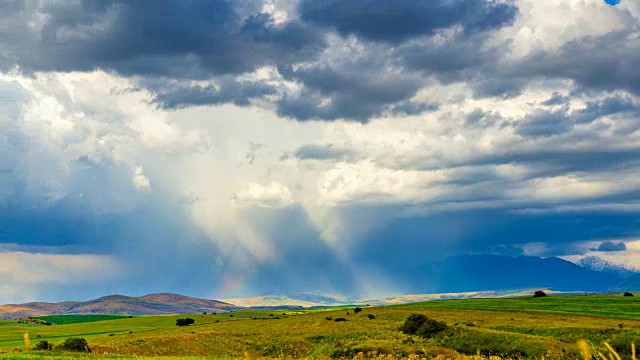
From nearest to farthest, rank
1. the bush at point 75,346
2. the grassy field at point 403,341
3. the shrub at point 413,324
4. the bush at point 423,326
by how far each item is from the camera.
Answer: the bush at point 75,346, the grassy field at point 403,341, the bush at point 423,326, the shrub at point 413,324

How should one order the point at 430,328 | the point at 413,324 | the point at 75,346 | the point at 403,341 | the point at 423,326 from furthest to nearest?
the point at 413,324 → the point at 423,326 → the point at 430,328 → the point at 403,341 → the point at 75,346

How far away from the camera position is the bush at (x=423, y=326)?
3014 inches

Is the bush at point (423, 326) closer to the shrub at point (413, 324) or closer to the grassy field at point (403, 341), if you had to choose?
the shrub at point (413, 324)

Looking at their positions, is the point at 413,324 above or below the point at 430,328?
above

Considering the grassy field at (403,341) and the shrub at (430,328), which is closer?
the grassy field at (403,341)

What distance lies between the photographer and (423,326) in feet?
259

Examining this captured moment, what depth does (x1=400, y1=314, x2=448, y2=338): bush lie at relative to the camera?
76562 mm

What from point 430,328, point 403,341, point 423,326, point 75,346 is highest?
point 423,326

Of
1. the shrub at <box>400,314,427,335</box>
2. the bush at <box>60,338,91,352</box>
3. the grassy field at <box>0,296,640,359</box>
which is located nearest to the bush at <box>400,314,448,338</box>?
the shrub at <box>400,314,427,335</box>

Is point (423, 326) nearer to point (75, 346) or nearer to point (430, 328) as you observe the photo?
point (430, 328)

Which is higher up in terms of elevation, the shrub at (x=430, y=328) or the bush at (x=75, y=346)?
the shrub at (x=430, y=328)

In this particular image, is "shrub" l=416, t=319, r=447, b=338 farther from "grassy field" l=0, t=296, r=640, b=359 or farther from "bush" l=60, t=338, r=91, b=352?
"bush" l=60, t=338, r=91, b=352

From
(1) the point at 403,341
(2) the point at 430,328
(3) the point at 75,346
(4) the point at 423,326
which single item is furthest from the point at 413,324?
(3) the point at 75,346

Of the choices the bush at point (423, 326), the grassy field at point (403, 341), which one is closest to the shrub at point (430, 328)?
the bush at point (423, 326)
